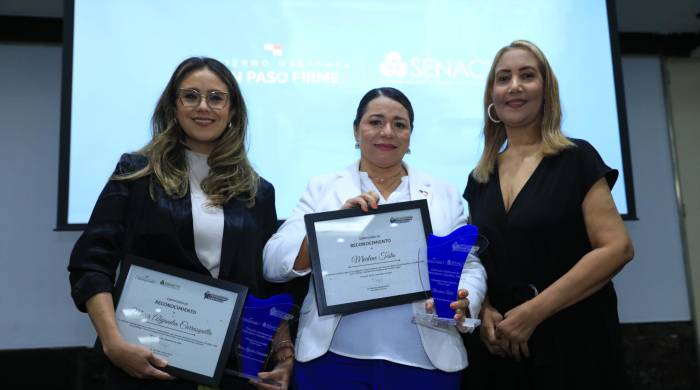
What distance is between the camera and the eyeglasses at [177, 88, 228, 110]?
1773mm

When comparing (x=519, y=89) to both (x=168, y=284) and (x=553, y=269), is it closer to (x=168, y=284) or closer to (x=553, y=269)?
(x=553, y=269)

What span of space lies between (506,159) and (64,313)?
3.02 m

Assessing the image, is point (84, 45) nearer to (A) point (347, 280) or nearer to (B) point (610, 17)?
(A) point (347, 280)

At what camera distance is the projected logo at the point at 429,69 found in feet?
10.0

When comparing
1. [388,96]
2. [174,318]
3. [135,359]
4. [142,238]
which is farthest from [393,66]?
[135,359]

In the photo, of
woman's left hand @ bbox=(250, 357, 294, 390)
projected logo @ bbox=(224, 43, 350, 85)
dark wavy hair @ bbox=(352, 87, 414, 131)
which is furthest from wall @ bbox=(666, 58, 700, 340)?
woman's left hand @ bbox=(250, 357, 294, 390)

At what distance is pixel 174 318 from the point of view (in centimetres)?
152

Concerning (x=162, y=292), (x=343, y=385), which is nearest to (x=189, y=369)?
(x=162, y=292)

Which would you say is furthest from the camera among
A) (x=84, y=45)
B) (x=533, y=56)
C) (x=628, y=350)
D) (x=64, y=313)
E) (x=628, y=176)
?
(x=628, y=350)

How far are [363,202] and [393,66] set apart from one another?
1623 millimetres

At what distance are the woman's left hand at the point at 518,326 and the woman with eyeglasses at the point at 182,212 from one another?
2.26 feet

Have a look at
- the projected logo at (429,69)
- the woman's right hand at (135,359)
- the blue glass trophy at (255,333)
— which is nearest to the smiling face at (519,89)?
the blue glass trophy at (255,333)

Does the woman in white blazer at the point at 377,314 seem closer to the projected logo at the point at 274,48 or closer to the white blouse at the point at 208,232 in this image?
the white blouse at the point at 208,232

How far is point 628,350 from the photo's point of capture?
3.81m
